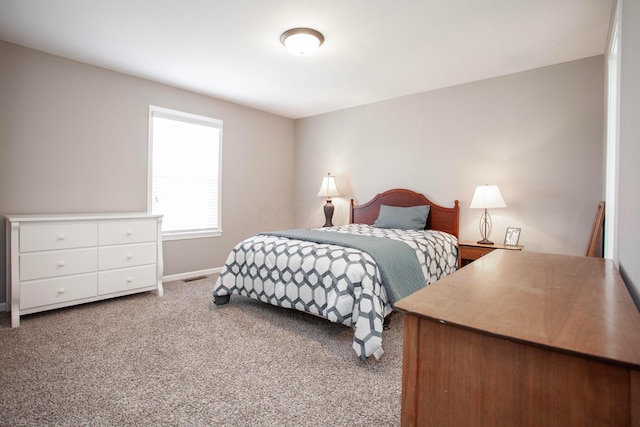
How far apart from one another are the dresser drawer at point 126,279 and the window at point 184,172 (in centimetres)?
66

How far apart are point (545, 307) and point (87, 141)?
3.89 metres

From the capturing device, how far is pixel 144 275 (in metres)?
3.27

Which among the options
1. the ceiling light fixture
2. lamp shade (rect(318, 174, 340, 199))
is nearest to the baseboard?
lamp shade (rect(318, 174, 340, 199))

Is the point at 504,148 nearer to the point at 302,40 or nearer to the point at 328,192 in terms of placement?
the point at 328,192

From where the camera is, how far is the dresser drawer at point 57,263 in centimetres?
259

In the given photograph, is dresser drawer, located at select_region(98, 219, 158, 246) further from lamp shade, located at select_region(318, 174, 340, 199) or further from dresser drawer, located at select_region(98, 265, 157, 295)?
lamp shade, located at select_region(318, 174, 340, 199)

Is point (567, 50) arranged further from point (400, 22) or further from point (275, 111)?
point (275, 111)

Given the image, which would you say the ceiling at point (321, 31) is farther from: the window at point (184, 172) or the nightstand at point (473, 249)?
the nightstand at point (473, 249)

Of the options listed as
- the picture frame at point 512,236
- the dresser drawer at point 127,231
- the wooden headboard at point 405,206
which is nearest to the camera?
the dresser drawer at point 127,231

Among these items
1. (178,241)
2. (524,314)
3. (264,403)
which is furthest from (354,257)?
(178,241)

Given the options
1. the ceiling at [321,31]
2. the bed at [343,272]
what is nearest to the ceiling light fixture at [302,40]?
the ceiling at [321,31]

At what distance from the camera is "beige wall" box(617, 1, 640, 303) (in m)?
1.11

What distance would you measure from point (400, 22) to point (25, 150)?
338 cm

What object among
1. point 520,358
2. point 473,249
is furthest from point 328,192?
point 520,358
